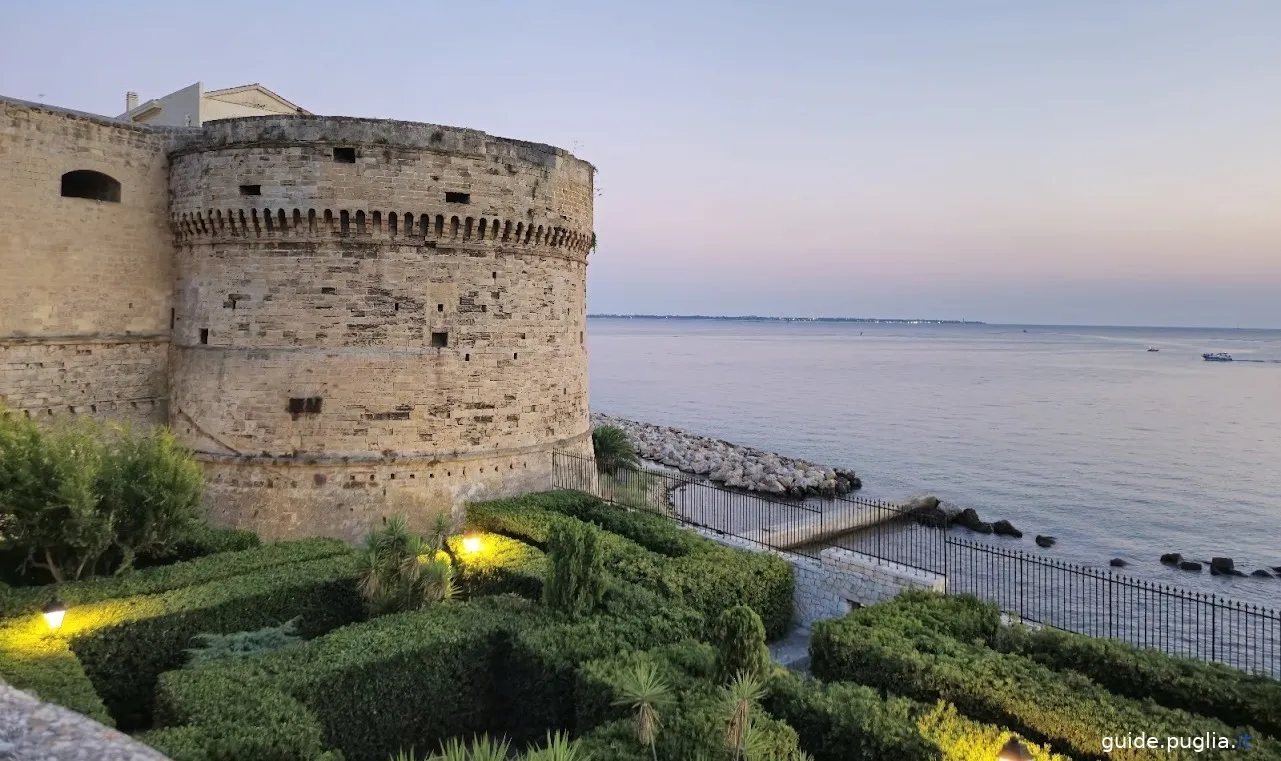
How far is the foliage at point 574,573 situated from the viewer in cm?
1090

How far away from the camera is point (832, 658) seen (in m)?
10.1

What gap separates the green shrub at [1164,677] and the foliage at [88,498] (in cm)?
1324

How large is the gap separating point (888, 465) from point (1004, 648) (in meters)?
30.3

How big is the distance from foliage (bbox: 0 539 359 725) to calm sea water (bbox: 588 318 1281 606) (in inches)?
903

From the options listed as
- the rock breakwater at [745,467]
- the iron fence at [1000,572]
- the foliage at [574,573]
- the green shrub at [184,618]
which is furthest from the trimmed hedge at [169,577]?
the rock breakwater at [745,467]

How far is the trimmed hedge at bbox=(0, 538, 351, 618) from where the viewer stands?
10844 millimetres

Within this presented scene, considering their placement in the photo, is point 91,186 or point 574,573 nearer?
point 574,573

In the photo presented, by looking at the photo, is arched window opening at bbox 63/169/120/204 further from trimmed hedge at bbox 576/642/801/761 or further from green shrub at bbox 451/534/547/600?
trimmed hedge at bbox 576/642/801/761

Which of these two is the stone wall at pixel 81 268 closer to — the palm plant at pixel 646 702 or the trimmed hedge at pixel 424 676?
the trimmed hedge at pixel 424 676

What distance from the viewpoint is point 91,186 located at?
17.0 meters

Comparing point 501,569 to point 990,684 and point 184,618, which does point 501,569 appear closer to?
point 184,618

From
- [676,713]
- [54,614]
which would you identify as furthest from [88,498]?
[676,713]

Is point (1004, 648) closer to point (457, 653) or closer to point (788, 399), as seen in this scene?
point (457, 653)

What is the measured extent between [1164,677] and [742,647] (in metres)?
4.91
